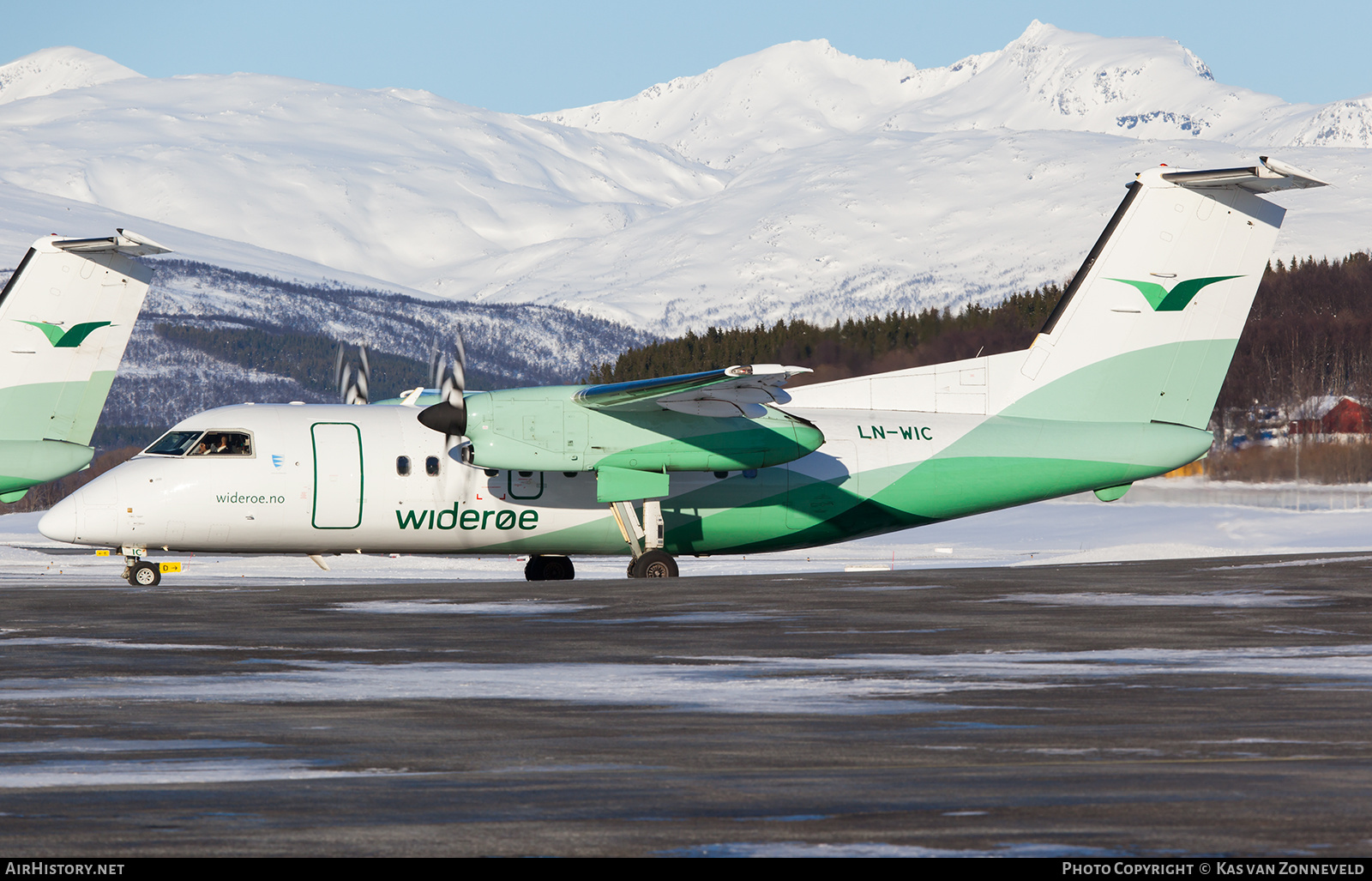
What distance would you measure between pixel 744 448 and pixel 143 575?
9.91 m

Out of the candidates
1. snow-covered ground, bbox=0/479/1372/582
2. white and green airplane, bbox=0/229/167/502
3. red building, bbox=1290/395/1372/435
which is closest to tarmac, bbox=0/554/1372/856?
white and green airplane, bbox=0/229/167/502

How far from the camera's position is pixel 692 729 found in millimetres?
10422

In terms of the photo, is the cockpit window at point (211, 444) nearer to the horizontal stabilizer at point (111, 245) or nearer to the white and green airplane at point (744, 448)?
the white and green airplane at point (744, 448)

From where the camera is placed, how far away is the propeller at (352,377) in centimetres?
3075

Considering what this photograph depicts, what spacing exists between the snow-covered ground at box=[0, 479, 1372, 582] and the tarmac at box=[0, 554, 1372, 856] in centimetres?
1239

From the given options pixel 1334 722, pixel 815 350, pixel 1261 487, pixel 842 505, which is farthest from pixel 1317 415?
pixel 1334 722

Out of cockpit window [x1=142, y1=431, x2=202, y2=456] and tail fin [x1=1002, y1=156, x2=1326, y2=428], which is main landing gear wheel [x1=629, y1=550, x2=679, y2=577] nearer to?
tail fin [x1=1002, y1=156, x2=1326, y2=428]

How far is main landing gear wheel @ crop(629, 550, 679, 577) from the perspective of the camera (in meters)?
26.2

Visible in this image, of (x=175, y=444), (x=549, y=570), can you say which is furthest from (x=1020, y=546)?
(x=175, y=444)

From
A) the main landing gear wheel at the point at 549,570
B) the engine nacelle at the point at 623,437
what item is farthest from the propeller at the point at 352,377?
the engine nacelle at the point at 623,437

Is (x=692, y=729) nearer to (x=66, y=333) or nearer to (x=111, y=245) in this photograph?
(x=66, y=333)

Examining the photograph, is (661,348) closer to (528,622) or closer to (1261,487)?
(1261,487)
